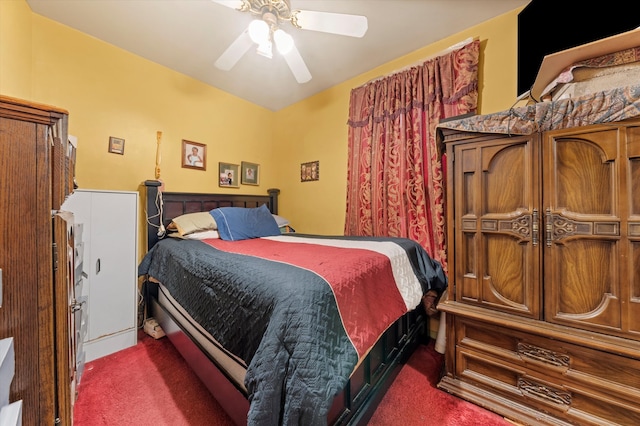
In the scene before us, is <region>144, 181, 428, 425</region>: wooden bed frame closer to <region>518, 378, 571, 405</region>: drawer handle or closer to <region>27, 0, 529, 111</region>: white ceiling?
<region>518, 378, 571, 405</region>: drawer handle

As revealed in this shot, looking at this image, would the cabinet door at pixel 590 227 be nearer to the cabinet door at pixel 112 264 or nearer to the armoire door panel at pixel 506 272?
the armoire door panel at pixel 506 272

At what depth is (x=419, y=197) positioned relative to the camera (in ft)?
7.00

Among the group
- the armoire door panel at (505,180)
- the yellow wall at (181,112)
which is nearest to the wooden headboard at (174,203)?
the yellow wall at (181,112)

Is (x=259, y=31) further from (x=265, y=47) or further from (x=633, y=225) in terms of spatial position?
(x=633, y=225)

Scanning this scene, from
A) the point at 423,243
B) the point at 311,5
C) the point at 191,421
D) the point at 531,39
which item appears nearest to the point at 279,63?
the point at 311,5

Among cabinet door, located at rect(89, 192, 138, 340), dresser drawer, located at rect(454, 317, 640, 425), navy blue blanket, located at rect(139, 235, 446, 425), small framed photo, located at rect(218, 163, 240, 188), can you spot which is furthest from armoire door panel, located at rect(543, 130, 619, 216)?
small framed photo, located at rect(218, 163, 240, 188)

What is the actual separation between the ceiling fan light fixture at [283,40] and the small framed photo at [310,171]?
61.0 inches

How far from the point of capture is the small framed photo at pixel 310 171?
310 cm

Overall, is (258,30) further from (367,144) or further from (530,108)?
(530,108)

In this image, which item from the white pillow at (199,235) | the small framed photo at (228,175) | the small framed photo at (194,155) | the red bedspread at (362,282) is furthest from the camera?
the small framed photo at (228,175)

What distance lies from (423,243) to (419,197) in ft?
1.33

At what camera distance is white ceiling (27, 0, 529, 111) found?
70.6 inches

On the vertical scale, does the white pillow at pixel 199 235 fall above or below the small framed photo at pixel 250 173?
below

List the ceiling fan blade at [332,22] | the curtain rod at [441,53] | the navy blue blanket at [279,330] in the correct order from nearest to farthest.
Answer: the navy blue blanket at [279,330], the ceiling fan blade at [332,22], the curtain rod at [441,53]
